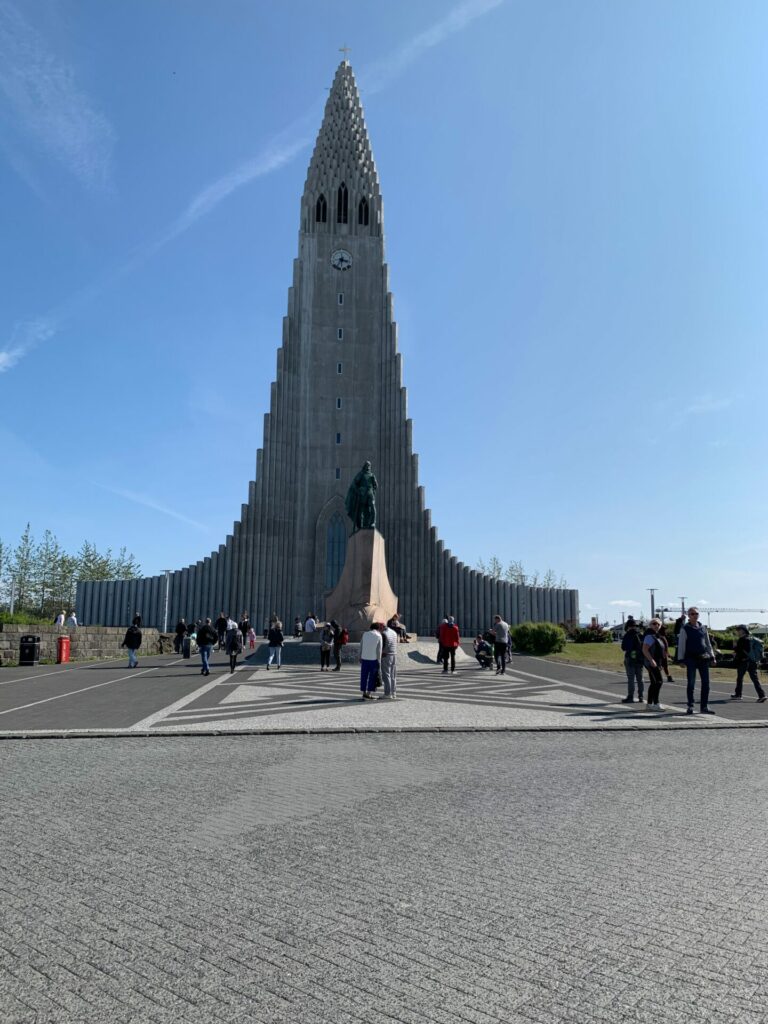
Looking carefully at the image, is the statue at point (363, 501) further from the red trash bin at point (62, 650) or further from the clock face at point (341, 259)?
the clock face at point (341, 259)

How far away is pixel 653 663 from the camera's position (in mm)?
12148

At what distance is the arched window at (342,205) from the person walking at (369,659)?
50691 millimetres

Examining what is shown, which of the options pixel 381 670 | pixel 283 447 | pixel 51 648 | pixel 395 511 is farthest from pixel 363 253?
pixel 381 670

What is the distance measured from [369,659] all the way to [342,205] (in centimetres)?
5209

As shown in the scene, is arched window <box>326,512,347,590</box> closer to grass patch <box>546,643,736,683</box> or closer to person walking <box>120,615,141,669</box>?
grass patch <box>546,643,736,683</box>

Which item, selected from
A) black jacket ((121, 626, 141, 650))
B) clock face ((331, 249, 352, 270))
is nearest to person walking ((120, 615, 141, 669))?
black jacket ((121, 626, 141, 650))

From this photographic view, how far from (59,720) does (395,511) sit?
42.7 meters

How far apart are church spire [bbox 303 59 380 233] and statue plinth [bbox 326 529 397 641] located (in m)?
37.6

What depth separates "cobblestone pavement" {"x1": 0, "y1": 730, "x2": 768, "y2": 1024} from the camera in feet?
8.52

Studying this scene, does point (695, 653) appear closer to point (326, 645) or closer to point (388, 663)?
point (388, 663)

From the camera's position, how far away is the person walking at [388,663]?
13.7 metres

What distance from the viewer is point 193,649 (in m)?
31.8

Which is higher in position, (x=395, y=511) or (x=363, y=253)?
(x=363, y=253)

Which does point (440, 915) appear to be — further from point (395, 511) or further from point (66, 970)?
point (395, 511)
